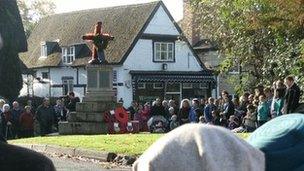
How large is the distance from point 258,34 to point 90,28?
2308cm

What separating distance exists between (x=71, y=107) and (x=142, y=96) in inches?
768

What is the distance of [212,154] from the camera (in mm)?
1836

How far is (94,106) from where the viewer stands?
2528cm

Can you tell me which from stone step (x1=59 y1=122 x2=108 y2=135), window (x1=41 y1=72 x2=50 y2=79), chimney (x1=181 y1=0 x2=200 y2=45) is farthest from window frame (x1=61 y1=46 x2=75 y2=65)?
stone step (x1=59 y1=122 x2=108 y2=135)

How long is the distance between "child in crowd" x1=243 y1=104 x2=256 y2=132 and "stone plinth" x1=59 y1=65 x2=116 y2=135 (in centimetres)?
677

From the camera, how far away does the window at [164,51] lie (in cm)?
4801

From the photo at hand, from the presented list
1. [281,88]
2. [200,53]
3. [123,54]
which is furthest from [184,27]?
[281,88]

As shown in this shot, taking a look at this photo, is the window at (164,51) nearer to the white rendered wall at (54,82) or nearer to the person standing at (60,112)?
→ the white rendered wall at (54,82)

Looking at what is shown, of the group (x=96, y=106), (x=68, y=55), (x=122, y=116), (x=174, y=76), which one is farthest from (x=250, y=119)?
(x=68, y=55)

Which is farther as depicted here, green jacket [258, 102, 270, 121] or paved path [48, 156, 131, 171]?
green jacket [258, 102, 270, 121]

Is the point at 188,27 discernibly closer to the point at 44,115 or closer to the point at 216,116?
the point at 44,115

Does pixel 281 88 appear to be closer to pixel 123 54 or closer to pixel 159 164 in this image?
pixel 159 164

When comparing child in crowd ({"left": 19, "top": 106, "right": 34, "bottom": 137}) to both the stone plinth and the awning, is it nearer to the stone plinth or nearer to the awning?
the stone plinth

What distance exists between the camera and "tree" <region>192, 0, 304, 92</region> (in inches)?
776
